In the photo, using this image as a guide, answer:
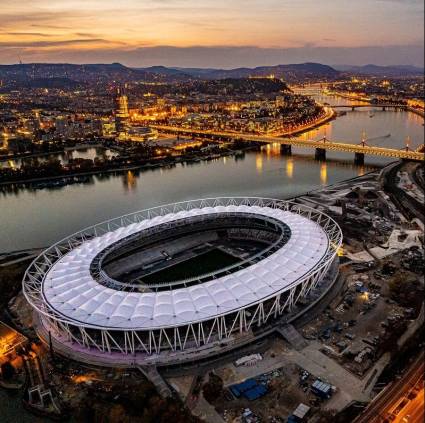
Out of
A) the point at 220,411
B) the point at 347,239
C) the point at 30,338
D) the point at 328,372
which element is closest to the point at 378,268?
the point at 347,239

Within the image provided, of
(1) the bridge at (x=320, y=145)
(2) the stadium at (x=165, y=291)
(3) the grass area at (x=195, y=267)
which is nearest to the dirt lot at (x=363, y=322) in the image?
(2) the stadium at (x=165, y=291)

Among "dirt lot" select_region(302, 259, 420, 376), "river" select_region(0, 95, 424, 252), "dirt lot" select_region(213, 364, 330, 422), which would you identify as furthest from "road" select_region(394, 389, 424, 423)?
"river" select_region(0, 95, 424, 252)

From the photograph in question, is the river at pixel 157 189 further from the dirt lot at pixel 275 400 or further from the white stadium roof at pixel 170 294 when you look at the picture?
the dirt lot at pixel 275 400

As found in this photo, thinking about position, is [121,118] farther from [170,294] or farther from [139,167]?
[170,294]

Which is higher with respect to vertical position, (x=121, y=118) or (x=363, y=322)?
(x=121, y=118)

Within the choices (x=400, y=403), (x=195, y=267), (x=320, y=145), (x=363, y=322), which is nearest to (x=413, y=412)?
(x=400, y=403)

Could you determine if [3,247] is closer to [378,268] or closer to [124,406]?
[124,406]
